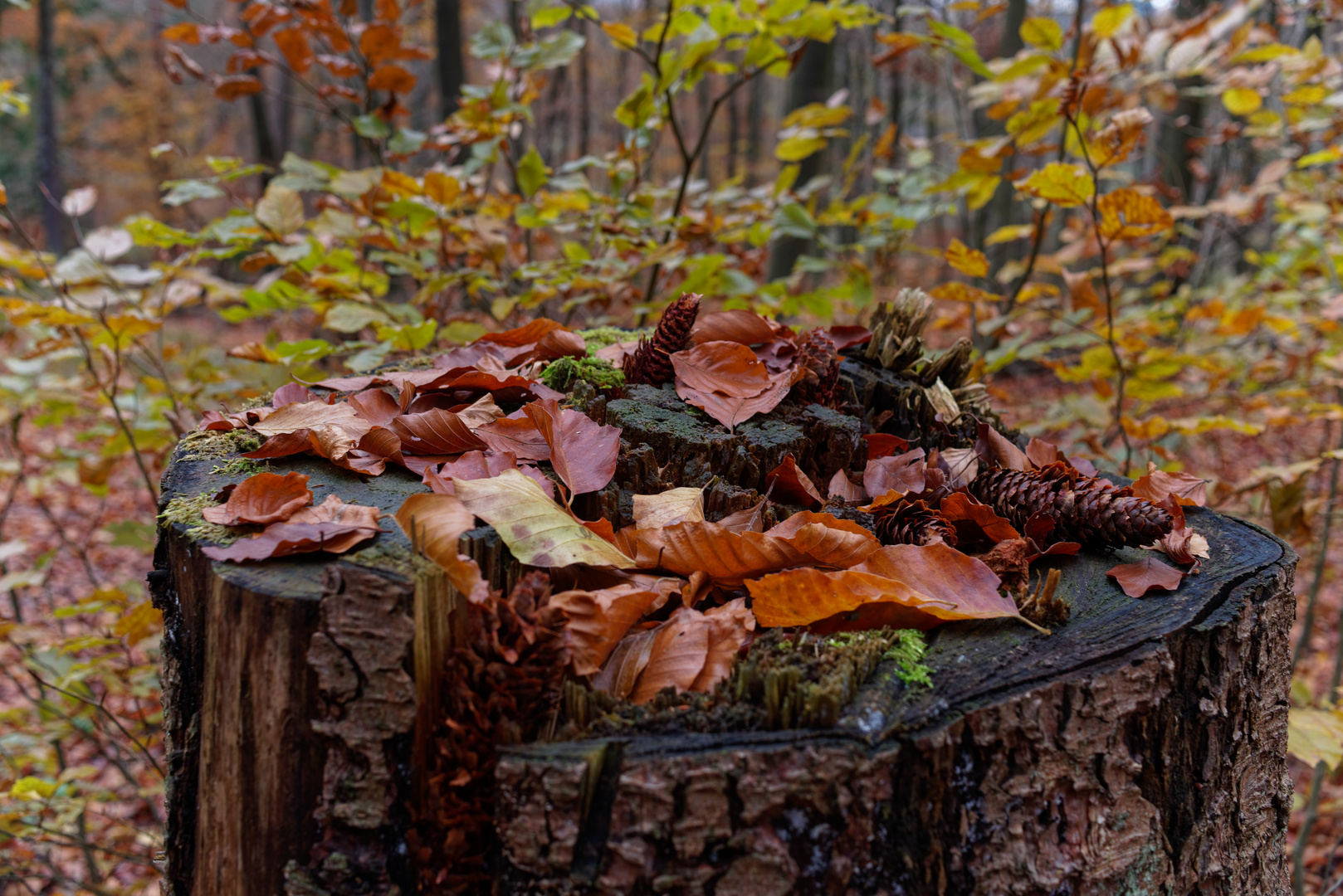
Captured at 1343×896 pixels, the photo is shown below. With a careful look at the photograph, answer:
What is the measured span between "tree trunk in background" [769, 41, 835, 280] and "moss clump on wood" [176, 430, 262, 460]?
3.97m

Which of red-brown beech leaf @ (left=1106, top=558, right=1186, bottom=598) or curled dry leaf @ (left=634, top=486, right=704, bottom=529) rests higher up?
curled dry leaf @ (left=634, top=486, right=704, bottom=529)

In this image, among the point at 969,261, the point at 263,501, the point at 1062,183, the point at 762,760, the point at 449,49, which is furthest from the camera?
the point at 449,49

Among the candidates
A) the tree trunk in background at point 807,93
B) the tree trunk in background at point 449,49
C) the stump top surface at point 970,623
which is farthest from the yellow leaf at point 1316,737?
the tree trunk in background at point 449,49

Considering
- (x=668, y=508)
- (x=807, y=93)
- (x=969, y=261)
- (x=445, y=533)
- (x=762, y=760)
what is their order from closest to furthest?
(x=762, y=760) < (x=445, y=533) < (x=668, y=508) < (x=969, y=261) < (x=807, y=93)

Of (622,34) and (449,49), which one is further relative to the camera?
(449,49)

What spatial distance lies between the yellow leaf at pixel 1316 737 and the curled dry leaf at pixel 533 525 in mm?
1479

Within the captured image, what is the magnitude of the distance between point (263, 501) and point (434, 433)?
30 centimetres

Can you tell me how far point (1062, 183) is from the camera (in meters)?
1.87

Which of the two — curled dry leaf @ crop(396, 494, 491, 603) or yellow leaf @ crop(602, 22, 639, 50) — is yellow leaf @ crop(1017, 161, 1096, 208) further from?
curled dry leaf @ crop(396, 494, 491, 603)

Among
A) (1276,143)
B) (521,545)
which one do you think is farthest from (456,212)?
(1276,143)

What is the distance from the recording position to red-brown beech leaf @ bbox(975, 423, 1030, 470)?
1488 millimetres

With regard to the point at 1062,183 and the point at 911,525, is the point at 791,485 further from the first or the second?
the point at 1062,183

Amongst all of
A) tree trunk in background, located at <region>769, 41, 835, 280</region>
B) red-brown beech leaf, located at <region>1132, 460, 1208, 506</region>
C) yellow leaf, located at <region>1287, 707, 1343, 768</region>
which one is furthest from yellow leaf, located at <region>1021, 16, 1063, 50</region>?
tree trunk in background, located at <region>769, 41, 835, 280</region>

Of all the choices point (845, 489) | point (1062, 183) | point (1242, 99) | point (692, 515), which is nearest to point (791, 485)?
point (845, 489)
